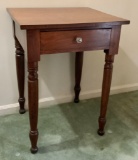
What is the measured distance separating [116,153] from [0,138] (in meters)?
0.66

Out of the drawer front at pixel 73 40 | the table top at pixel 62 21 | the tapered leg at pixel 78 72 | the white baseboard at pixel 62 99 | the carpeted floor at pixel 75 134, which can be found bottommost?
the carpeted floor at pixel 75 134

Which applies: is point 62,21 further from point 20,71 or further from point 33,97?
point 20,71

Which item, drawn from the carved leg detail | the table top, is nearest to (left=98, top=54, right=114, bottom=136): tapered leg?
the table top

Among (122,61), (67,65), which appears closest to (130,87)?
(122,61)

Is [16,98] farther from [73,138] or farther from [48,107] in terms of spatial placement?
[73,138]

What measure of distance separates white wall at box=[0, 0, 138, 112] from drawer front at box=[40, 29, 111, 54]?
1.54ft

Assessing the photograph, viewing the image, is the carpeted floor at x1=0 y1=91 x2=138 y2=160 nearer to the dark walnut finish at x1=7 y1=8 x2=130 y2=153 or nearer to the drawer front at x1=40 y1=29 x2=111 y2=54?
the dark walnut finish at x1=7 y1=8 x2=130 y2=153

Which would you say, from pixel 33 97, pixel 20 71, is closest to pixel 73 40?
pixel 33 97

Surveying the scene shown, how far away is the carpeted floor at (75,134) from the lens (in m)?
1.22

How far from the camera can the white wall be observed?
4.56 feet

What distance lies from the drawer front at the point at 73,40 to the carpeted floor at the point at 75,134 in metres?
0.56

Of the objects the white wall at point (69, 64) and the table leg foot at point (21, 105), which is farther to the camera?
the table leg foot at point (21, 105)

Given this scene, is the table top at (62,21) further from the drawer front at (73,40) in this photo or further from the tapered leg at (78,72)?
the tapered leg at (78,72)

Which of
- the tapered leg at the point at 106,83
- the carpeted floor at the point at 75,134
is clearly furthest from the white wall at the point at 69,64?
the tapered leg at the point at 106,83
